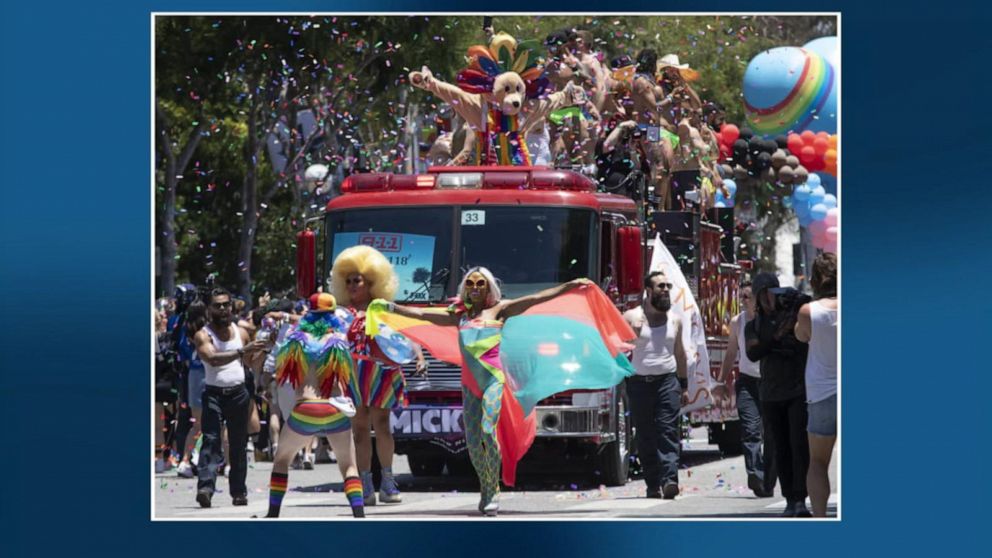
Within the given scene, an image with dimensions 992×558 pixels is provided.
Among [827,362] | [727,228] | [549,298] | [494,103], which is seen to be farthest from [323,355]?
[727,228]

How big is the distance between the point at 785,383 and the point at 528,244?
3.20 m

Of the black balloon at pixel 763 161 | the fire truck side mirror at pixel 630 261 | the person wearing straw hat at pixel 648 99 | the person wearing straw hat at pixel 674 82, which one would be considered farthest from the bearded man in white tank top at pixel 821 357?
the black balloon at pixel 763 161

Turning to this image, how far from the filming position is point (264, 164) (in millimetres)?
33531

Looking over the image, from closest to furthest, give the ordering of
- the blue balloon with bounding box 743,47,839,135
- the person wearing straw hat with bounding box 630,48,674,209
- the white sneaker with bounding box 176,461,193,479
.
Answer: the white sneaker with bounding box 176,461,193,479
the person wearing straw hat with bounding box 630,48,674,209
the blue balloon with bounding box 743,47,839,135

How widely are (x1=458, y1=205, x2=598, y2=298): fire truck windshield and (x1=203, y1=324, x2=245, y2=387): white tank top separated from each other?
2110 millimetres

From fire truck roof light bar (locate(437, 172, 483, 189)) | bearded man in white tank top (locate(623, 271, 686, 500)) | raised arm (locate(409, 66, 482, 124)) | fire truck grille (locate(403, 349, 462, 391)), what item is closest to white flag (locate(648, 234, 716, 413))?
bearded man in white tank top (locate(623, 271, 686, 500))

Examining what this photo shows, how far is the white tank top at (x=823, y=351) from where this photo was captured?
1140 centimetres

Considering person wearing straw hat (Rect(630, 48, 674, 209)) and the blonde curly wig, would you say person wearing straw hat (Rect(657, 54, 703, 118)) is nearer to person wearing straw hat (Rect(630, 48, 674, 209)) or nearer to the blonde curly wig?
person wearing straw hat (Rect(630, 48, 674, 209))

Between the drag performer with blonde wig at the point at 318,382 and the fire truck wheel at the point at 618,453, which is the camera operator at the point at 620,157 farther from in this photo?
the drag performer with blonde wig at the point at 318,382

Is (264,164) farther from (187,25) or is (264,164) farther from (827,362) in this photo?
(827,362)

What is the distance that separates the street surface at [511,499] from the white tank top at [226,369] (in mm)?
903

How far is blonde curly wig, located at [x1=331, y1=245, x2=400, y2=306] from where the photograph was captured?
12438 mm

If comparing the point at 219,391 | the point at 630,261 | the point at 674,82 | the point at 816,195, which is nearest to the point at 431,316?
the point at 219,391
